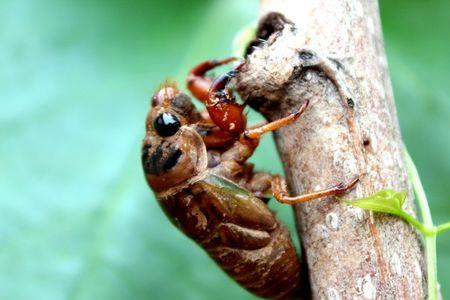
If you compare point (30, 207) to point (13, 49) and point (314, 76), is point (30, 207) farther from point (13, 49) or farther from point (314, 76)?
point (314, 76)

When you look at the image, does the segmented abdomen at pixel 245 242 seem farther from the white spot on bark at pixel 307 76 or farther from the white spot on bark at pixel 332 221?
the white spot on bark at pixel 307 76

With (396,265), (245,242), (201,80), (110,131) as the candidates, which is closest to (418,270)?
(396,265)

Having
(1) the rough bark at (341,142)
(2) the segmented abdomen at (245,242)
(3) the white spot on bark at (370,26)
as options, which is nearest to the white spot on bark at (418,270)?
(1) the rough bark at (341,142)

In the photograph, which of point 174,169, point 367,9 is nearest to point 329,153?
point 367,9

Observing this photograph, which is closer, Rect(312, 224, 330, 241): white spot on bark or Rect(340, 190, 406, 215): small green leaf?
Rect(340, 190, 406, 215): small green leaf

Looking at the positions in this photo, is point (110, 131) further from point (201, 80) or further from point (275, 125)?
point (275, 125)

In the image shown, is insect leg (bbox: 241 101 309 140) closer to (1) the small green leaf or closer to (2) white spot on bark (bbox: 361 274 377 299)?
(1) the small green leaf

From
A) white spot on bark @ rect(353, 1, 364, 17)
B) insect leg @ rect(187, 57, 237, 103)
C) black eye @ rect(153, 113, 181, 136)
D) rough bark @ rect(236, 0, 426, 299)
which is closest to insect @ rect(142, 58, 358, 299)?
black eye @ rect(153, 113, 181, 136)
